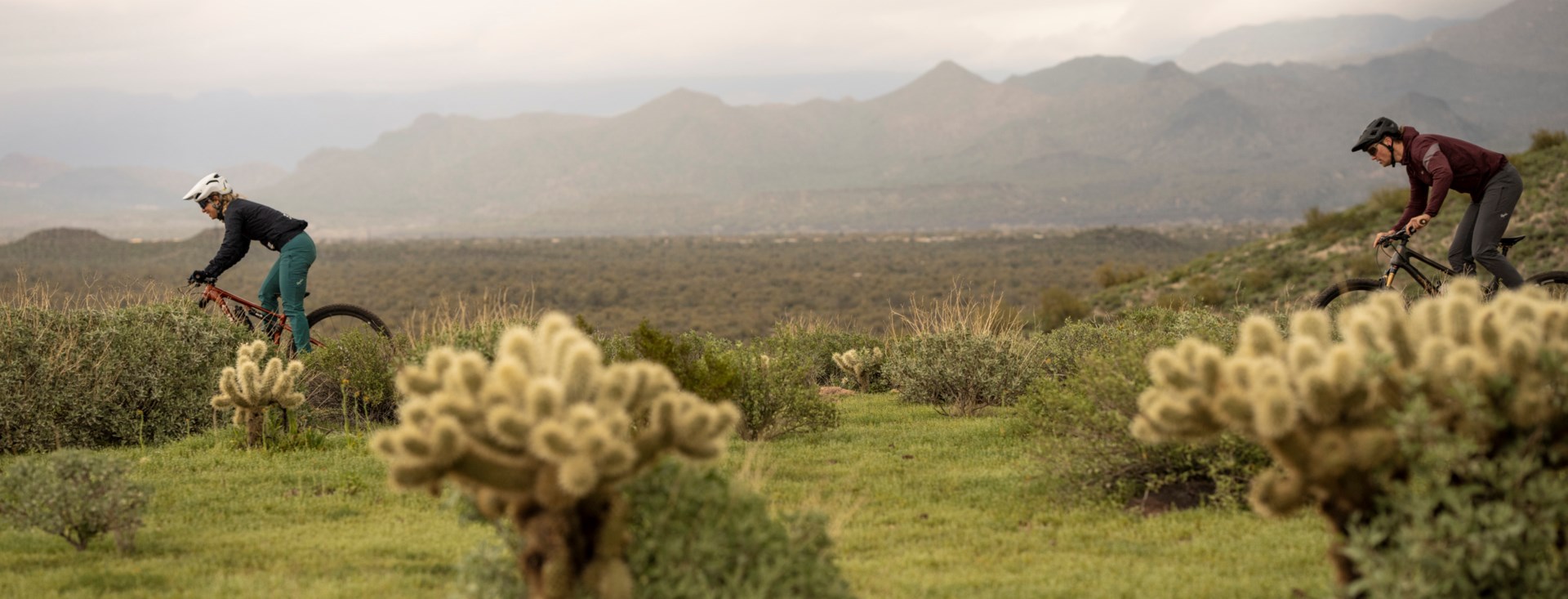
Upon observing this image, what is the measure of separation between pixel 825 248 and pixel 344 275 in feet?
137

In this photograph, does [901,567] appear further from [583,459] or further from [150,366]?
[150,366]

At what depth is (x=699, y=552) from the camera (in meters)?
4.48

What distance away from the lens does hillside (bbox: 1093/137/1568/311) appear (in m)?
28.2

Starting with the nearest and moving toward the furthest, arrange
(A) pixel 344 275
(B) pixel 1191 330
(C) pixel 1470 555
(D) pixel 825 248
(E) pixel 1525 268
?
1. (C) pixel 1470 555
2. (B) pixel 1191 330
3. (E) pixel 1525 268
4. (A) pixel 344 275
5. (D) pixel 825 248

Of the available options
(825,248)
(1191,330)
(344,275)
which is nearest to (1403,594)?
(1191,330)

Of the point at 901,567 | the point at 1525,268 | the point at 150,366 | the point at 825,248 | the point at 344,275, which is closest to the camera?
the point at 901,567

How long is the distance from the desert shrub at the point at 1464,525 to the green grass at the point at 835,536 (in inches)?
45.7

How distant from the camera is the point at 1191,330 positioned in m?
9.33

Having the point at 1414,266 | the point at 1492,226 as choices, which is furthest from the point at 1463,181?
the point at 1414,266

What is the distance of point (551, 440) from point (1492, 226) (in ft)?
29.4

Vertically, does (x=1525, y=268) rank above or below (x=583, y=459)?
below

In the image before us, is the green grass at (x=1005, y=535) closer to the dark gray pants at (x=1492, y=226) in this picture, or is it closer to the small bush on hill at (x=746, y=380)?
the small bush on hill at (x=746, y=380)

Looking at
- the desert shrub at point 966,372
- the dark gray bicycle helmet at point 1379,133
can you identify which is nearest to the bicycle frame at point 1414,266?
the dark gray bicycle helmet at point 1379,133

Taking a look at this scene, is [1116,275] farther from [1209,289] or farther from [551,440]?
[551,440]
